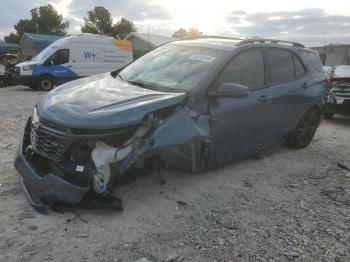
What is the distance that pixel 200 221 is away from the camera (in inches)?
136

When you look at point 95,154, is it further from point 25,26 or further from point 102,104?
point 25,26

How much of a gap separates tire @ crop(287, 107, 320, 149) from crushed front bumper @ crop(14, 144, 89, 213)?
379 cm

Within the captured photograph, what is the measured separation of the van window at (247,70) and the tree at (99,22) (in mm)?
54320

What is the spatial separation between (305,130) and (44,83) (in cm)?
1180

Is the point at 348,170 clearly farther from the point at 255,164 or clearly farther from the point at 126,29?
the point at 126,29

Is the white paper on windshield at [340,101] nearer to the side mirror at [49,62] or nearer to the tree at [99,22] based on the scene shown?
the side mirror at [49,62]

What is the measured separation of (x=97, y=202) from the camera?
3359 mm

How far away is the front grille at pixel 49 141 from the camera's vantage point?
3264mm

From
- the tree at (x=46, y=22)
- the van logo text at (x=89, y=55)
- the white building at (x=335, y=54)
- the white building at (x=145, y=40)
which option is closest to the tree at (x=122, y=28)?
the tree at (x=46, y=22)

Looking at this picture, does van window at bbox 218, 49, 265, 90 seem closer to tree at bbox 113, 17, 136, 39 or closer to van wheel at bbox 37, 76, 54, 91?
van wheel at bbox 37, 76, 54, 91

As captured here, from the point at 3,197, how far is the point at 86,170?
3.57 feet

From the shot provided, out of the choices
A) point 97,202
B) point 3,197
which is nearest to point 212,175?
point 97,202

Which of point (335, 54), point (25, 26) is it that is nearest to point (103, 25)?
point (25, 26)

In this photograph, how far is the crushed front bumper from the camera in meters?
3.15
